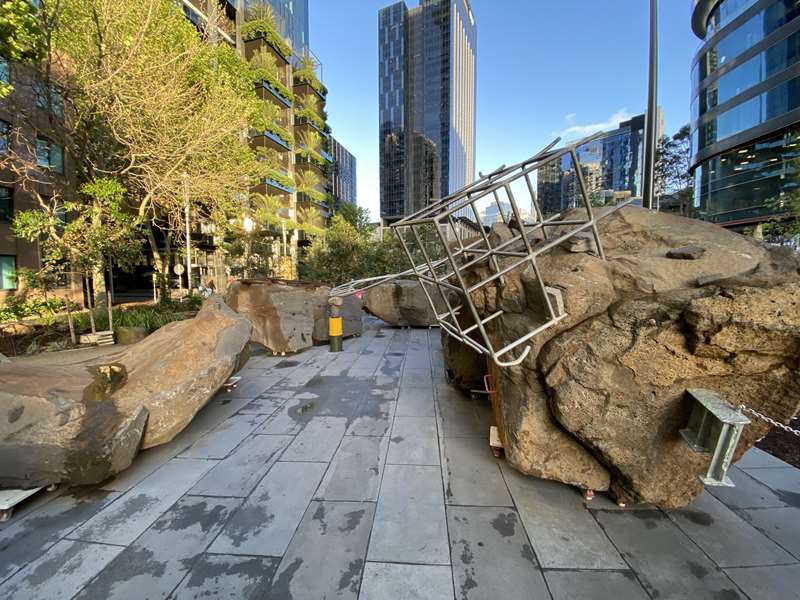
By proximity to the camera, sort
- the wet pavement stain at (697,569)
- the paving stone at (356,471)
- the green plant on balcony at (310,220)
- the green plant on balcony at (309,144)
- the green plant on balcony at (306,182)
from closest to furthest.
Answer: the wet pavement stain at (697,569) → the paving stone at (356,471) → the green plant on balcony at (310,220) → the green plant on balcony at (306,182) → the green plant on balcony at (309,144)

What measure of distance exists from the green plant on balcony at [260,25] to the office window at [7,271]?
21.4m

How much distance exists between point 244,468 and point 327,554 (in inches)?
61.4

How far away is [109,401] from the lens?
3.62 metres

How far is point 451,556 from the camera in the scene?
2471mm

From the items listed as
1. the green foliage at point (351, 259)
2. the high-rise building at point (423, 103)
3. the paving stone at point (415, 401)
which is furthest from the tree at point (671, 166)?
the high-rise building at point (423, 103)

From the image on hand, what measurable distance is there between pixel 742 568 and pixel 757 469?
6.03ft

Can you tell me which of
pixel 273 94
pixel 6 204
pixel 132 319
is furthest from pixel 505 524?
pixel 273 94

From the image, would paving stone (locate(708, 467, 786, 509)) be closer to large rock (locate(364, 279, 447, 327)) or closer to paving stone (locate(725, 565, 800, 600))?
paving stone (locate(725, 565, 800, 600))

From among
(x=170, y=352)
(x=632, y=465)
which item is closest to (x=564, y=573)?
(x=632, y=465)

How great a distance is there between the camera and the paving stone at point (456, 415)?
4410 millimetres

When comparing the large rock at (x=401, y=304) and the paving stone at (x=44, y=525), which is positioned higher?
the large rock at (x=401, y=304)

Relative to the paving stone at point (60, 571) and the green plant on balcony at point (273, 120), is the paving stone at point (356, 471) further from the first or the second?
the green plant on balcony at point (273, 120)

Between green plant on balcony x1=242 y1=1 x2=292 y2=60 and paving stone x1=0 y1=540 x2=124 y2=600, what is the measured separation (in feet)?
107

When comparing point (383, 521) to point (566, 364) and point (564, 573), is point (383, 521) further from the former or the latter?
point (566, 364)
